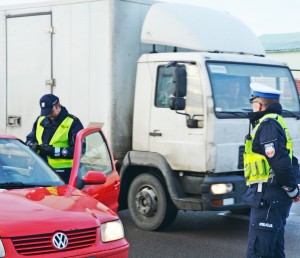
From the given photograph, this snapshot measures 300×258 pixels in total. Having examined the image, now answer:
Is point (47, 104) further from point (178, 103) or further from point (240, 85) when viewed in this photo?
point (240, 85)

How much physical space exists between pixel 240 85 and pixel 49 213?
4.16 m

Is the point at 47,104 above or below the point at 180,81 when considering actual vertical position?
below

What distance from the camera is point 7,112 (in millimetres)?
10242

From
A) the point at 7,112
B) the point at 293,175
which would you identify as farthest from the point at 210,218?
the point at 293,175

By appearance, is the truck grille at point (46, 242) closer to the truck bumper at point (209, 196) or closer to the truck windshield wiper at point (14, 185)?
the truck windshield wiper at point (14, 185)

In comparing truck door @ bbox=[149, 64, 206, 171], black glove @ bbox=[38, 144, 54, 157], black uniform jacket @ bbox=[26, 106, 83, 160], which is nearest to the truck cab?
truck door @ bbox=[149, 64, 206, 171]

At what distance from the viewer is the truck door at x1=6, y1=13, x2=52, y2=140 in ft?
31.7

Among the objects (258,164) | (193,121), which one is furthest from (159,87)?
(258,164)

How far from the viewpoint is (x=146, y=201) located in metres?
8.78

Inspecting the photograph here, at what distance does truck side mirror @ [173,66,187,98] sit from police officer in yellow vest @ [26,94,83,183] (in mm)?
1362

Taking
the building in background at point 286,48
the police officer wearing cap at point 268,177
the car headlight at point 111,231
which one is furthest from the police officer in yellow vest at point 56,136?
the building in background at point 286,48

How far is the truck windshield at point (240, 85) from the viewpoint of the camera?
8.26 m

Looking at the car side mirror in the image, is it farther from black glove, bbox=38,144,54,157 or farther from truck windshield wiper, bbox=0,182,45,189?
black glove, bbox=38,144,54,157

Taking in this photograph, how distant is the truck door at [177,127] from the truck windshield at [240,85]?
9.1 inches
